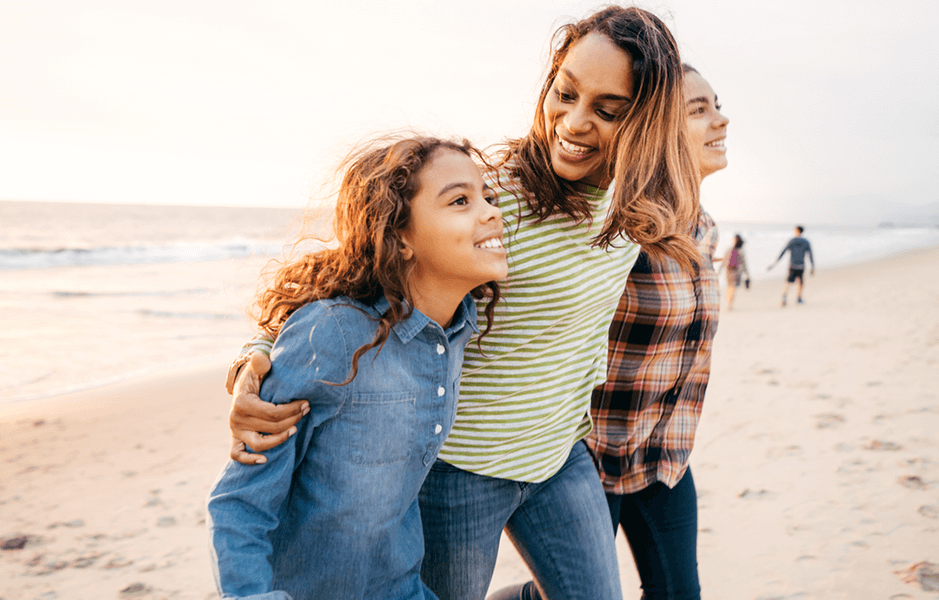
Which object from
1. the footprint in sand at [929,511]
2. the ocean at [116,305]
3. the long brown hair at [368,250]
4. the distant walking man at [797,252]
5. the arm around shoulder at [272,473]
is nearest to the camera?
the arm around shoulder at [272,473]

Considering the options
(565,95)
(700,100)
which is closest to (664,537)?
(565,95)

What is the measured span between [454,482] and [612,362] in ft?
2.46

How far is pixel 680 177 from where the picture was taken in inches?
81.1

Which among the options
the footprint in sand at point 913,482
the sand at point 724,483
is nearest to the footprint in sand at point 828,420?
the sand at point 724,483

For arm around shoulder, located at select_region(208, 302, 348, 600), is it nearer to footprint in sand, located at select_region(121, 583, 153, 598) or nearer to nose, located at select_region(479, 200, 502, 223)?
nose, located at select_region(479, 200, 502, 223)

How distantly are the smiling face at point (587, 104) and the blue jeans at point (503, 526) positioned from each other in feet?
3.39

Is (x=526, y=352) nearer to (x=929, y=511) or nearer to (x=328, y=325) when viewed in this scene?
(x=328, y=325)

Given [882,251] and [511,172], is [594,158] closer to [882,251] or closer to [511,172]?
[511,172]

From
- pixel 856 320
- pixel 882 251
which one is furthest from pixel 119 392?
pixel 882 251

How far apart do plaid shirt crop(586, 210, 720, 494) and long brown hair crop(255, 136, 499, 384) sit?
0.64 meters

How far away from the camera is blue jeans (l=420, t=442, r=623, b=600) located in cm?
188

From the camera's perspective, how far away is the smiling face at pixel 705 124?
2.51 metres

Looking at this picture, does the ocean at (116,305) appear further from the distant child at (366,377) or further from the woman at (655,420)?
the woman at (655,420)

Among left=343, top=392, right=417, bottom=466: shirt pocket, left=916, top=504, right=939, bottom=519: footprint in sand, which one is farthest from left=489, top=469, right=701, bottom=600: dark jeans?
left=916, top=504, right=939, bottom=519: footprint in sand
